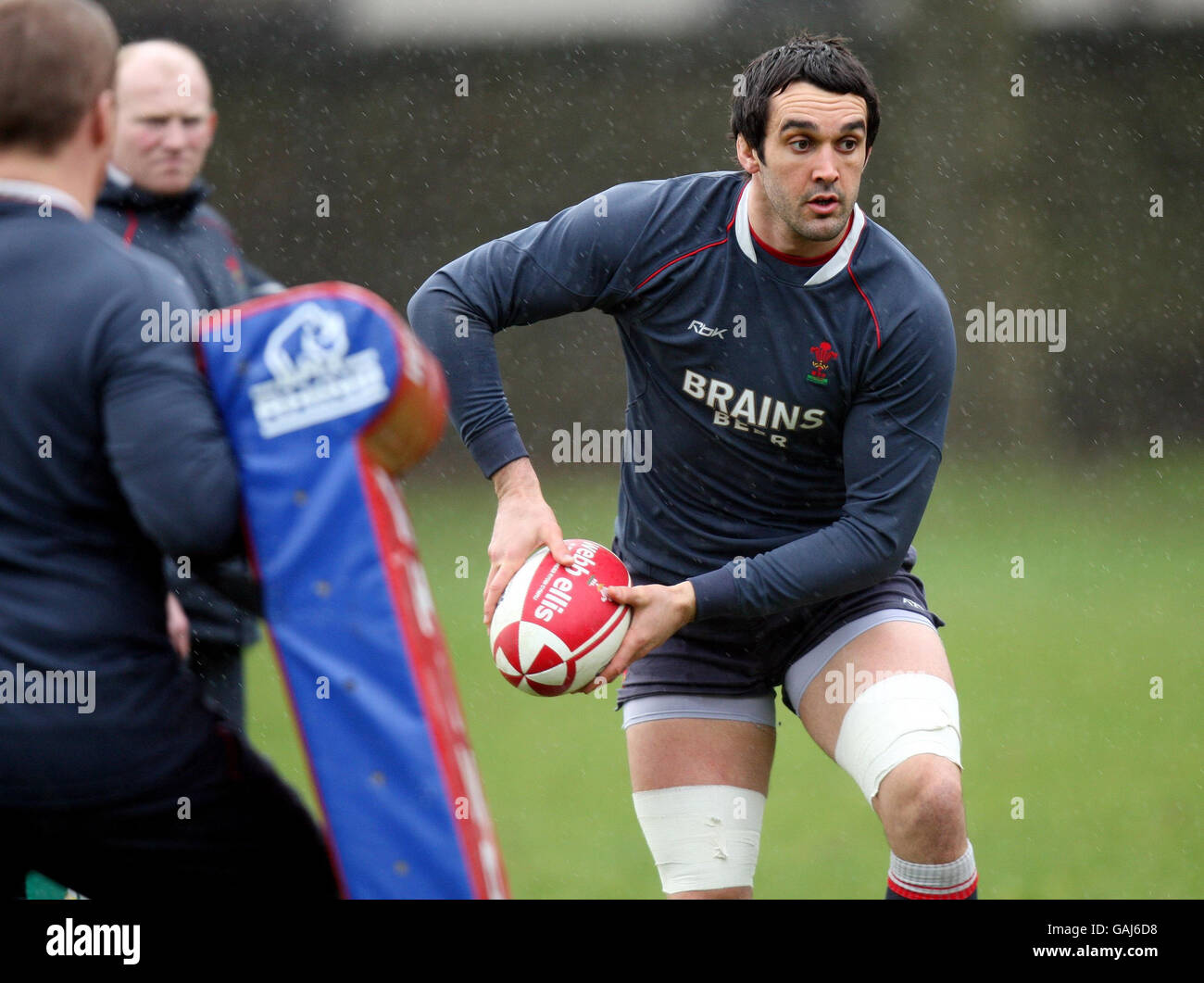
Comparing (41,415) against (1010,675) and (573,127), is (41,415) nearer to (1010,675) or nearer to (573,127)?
(1010,675)

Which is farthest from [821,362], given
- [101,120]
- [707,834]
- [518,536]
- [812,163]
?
[101,120]

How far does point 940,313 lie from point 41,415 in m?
2.04

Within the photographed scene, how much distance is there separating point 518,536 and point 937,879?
1.15 meters

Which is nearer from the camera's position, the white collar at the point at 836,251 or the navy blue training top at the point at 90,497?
the navy blue training top at the point at 90,497

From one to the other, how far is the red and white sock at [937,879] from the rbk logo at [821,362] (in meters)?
1.05

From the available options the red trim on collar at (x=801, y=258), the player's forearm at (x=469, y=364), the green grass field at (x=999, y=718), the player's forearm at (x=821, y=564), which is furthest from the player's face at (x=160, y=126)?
the green grass field at (x=999, y=718)

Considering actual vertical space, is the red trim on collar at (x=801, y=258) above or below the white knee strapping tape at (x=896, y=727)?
above

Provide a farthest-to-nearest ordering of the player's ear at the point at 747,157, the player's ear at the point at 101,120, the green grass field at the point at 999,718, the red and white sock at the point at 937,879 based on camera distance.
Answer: the green grass field at the point at 999,718 < the player's ear at the point at 747,157 < the red and white sock at the point at 937,879 < the player's ear at the point at 101,120

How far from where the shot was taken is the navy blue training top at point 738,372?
3.16 m

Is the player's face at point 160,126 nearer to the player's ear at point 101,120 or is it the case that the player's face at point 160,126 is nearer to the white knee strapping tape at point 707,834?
the player's ear at point 101,120

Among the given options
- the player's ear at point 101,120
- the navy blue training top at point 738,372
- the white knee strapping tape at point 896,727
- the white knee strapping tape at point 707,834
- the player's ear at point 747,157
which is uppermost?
the player's ear at point 747,157

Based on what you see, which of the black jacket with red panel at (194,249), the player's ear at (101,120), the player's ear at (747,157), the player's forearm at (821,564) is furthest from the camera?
the black jacket with red panel at (194,249)

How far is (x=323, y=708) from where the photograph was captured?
1946 mm

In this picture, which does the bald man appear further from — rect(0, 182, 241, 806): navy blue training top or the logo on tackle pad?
the logo on tackle pad
